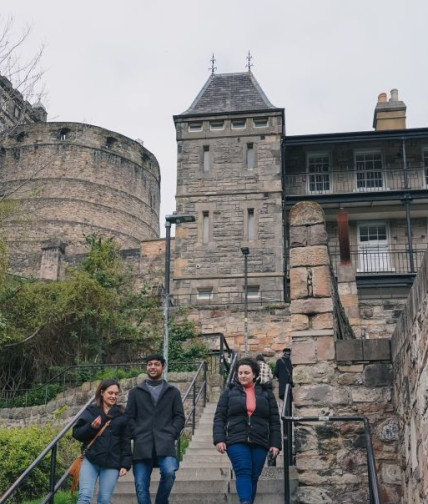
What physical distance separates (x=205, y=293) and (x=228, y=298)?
94 centimetres

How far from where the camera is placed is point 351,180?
29.5 m

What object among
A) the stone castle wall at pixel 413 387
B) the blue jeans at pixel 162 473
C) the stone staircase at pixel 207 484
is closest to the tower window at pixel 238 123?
the stone staircase at pixel 207 484

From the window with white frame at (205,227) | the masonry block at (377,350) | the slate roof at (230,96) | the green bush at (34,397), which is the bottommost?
the green bush at (34,397)

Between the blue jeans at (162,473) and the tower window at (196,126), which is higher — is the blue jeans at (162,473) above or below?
below

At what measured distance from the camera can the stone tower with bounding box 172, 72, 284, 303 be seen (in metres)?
27.4

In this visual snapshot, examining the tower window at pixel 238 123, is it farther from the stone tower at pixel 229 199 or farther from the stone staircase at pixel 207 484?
the stone staircase at pixel 207 484

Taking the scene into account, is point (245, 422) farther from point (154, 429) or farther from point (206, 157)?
point (206, 157)

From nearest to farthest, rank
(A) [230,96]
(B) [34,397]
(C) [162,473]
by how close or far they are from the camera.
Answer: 1. (C) [162,473]
2. (B) [34,397]
3. (A) [230,96]

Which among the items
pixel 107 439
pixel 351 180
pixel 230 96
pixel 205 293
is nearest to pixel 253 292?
pixel 205 293

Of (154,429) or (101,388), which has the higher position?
(101,388)

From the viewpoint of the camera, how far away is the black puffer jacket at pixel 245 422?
23.2 feet

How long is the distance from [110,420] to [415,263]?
2153 centimetres

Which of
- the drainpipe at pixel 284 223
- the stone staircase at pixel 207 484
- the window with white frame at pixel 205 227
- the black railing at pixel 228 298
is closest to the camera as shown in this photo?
the stone staircase at pixel 207 484

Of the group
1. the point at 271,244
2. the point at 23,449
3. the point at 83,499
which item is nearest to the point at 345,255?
the point at 271,244
